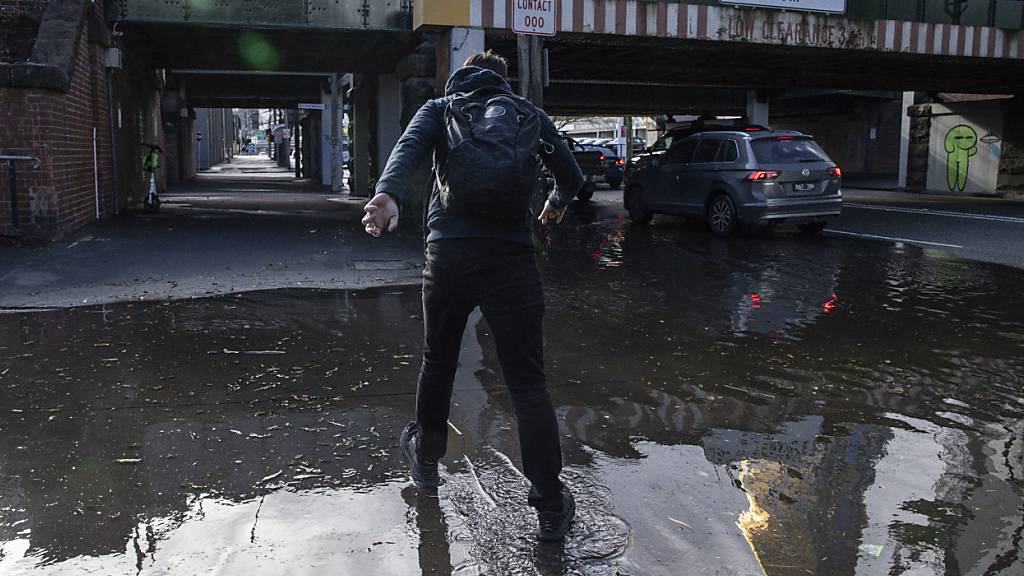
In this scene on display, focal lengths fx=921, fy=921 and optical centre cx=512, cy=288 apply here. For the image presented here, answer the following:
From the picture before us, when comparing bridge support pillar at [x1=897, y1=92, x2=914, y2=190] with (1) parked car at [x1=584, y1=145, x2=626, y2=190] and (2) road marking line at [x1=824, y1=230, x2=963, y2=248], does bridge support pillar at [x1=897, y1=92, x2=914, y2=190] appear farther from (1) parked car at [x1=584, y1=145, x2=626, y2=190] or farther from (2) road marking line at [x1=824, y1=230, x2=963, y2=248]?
(2) road marking line at [x1=824, y1=230, x2=963, y2=248]

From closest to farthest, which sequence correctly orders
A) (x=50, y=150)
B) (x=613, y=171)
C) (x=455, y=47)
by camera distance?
(x=50, y=150), (x=455, y=47), (x=613, y=171)

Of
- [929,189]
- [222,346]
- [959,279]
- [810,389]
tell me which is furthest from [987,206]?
[222,346]

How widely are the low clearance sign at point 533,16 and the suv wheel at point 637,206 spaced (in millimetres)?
6508

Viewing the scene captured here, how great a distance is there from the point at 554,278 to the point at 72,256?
17.8ft

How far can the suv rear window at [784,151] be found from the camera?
562 inches

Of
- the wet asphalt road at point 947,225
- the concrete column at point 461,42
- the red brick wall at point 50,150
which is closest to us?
the red brick wall at point 50,150

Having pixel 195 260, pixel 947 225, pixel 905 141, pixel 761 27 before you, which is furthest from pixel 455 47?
pixel 905 141

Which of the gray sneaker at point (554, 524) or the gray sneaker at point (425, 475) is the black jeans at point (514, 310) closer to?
the gray sneaker at point (554, 524)

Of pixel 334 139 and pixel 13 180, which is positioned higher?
pixel 334 139

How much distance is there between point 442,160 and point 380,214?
1.19 feet

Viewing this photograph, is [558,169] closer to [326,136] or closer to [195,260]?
[195,260]

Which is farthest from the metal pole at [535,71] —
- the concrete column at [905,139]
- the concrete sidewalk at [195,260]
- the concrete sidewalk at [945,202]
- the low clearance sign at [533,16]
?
the concrete column at [905,139]

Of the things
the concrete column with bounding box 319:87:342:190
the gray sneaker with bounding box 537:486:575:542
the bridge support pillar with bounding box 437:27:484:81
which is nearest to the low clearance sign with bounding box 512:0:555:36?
the bridge support pillar with bounding box 437:27:484:81

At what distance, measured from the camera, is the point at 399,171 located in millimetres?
3383
